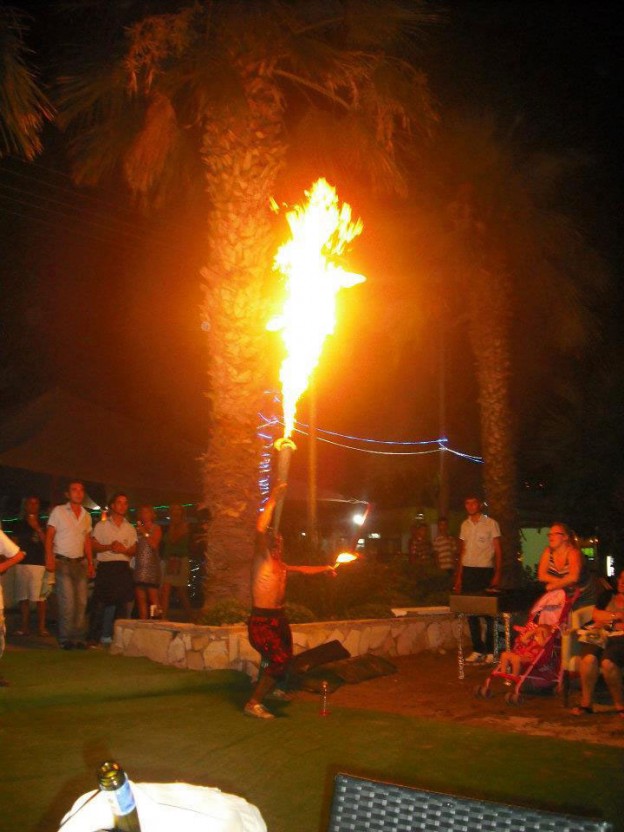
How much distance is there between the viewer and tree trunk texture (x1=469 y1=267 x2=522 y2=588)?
18.9m

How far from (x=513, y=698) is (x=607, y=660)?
3.54 ft

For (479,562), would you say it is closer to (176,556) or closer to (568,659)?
(568,659)

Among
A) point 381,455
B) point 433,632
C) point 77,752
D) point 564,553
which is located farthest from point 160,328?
point 77,752

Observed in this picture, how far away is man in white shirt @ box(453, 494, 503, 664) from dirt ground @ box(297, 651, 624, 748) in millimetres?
645

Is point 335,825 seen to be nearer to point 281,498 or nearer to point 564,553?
point 281,498

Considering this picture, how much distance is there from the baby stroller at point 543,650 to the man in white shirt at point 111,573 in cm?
465

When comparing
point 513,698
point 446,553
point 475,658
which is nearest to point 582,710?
point 513,698

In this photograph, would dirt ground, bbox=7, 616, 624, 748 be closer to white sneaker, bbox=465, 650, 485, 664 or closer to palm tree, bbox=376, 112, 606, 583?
white sneaker, bbox=465, 650, 485, 664

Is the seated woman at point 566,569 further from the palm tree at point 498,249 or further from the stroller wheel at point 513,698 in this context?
the palm tree at point 498,249

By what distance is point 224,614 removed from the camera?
10.6m

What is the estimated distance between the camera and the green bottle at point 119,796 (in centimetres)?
227

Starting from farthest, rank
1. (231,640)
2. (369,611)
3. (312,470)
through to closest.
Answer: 1. (312,470)
2. (369,611)
3. (231,640)

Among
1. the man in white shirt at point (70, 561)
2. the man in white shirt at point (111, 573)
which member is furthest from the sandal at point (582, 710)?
the man in white shirt at point (111, 573)

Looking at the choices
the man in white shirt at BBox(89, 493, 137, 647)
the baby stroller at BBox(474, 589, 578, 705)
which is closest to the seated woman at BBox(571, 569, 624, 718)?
the baby stroller at BBox(474, 589, 578, 705)
